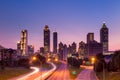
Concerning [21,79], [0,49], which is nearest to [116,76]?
[21,79]

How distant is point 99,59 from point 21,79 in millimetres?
37363

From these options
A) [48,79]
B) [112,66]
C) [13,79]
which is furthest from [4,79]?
[112,66]

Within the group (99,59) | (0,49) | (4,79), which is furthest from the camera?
(0,49)

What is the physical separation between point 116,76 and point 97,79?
909 inches

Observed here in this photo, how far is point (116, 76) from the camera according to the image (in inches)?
4382

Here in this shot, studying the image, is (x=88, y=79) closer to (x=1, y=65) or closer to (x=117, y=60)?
(x=117, y=60)

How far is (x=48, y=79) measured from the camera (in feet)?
450

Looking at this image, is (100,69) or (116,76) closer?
(116,76)

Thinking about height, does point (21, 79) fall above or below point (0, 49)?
below

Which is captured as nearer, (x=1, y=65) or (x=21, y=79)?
(x=21, y=79)

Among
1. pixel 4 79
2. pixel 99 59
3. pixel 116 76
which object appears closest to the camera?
pixel 116 76

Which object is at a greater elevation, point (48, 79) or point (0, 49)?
point (0, 49)

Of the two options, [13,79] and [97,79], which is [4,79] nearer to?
[13,79]

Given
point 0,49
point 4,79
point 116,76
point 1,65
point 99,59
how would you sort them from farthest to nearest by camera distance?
point 0,49 → point 1,65 → point 99,59 → point 4,79 → point 116,76
